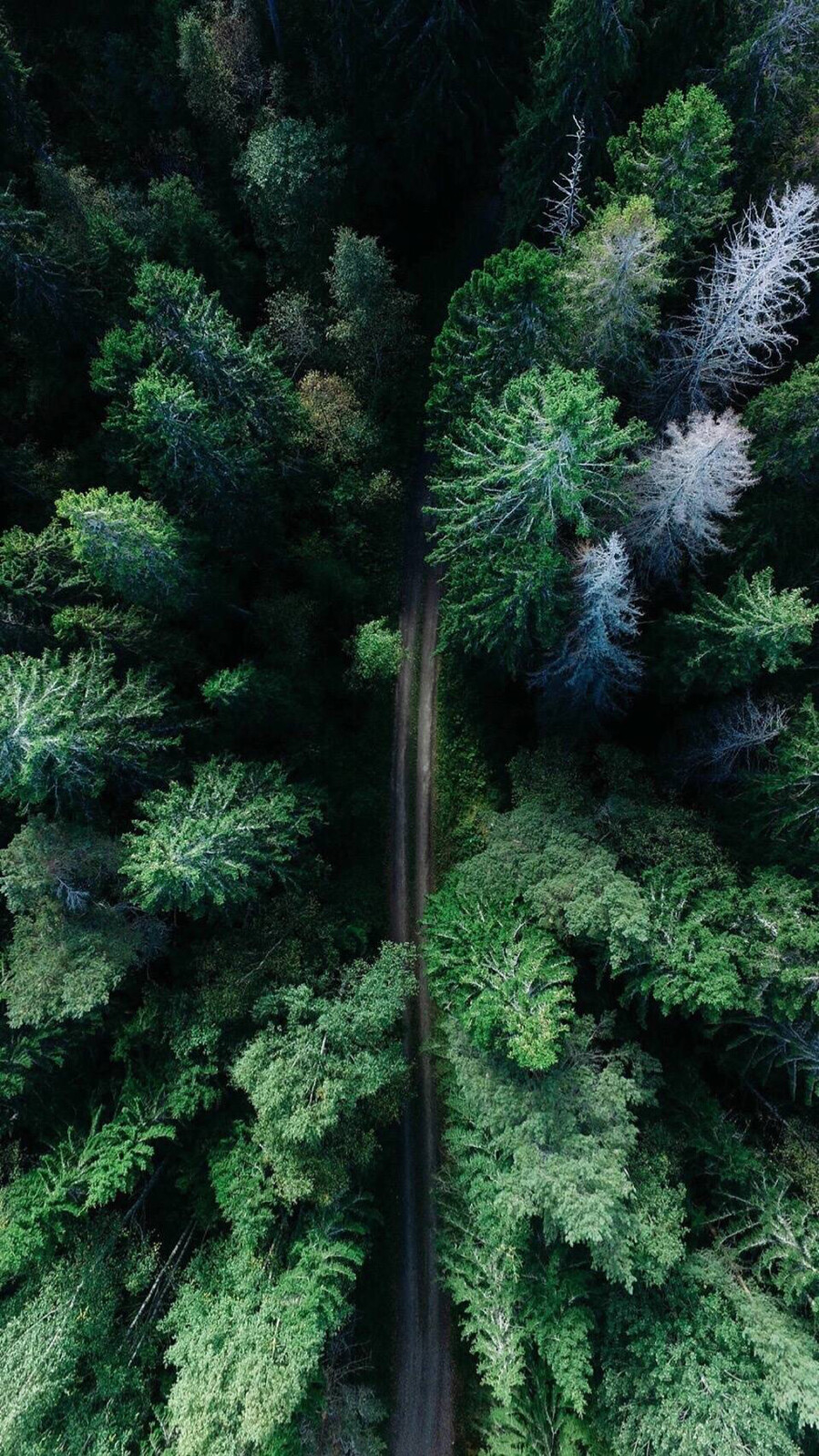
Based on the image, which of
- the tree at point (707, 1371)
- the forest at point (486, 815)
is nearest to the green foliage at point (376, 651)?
the forest at point (486, 815)

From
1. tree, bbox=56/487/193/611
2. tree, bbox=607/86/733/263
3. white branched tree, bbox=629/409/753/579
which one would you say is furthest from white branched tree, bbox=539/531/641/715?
tree, bbox=56/487/193/611

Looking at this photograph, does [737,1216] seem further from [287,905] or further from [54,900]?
[54,900]

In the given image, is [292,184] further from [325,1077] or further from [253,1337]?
[253,1337]

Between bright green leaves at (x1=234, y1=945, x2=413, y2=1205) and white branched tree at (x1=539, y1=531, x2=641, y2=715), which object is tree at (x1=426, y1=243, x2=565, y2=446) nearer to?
white branched tree at (x1=539, y1=531, x2=641, y2=715)

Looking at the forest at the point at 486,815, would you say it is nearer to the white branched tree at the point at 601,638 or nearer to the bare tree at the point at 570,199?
the white branched tree at the point at 601,638

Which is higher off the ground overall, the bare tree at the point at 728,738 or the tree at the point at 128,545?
the tree at the point at 128,545

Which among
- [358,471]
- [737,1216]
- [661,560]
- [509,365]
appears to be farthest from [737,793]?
[358,471]
